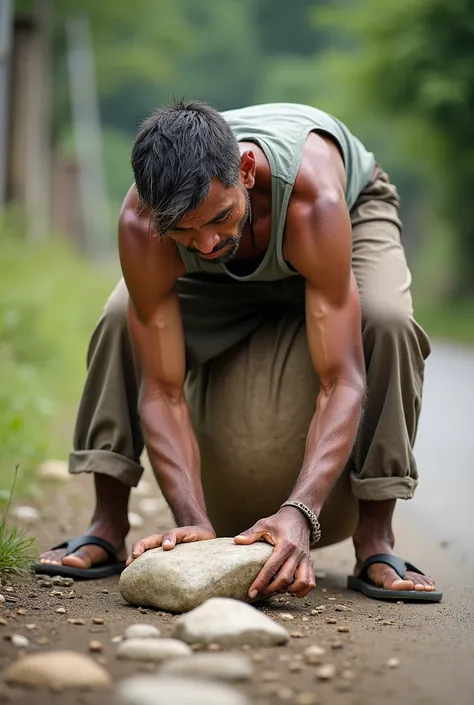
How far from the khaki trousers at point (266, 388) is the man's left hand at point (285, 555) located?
21.3 inches

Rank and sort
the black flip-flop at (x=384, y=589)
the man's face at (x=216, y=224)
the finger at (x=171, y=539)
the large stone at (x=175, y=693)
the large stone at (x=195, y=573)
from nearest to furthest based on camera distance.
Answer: the large stone at (x=175, y=693) → the large stone at (x=195, y=573) → the finger at (x=171, y=539) → the man's face at (x=216, y=224) → the black flip-flop at (x=384, y=589)

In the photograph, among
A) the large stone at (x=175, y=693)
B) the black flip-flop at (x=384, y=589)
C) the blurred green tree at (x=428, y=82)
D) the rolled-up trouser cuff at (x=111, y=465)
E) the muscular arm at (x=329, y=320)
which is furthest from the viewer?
the blurred green tree at (x=428, y=82)

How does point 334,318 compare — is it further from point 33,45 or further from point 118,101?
point 118,101

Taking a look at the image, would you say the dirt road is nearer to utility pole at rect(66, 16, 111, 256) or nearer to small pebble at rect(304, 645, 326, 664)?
small pebble at rect(304, 645, 326, 664)

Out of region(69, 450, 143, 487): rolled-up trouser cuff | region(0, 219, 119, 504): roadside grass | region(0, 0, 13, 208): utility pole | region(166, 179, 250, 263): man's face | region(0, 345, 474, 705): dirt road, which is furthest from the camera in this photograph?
region(0, 0, 13, 208): utility pole

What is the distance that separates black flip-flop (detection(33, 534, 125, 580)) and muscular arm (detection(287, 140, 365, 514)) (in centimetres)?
79

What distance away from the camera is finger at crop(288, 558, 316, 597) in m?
3.17

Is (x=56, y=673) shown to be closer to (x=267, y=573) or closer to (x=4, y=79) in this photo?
(x=267, y=573)

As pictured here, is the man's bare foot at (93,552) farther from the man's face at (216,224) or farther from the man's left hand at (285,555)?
the man's face at (216,224)

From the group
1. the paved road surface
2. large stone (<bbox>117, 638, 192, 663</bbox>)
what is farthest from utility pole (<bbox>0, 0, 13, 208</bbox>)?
large stone (<bbox>117, 638, 192, 663</bbox>)

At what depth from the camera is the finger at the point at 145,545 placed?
3297mm

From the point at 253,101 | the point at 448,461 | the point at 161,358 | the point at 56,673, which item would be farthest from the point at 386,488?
the point at 253,101

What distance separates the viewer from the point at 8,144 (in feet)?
37.2

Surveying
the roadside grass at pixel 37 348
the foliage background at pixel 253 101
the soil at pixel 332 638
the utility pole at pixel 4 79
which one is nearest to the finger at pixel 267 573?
the soil at pixel 332 638
